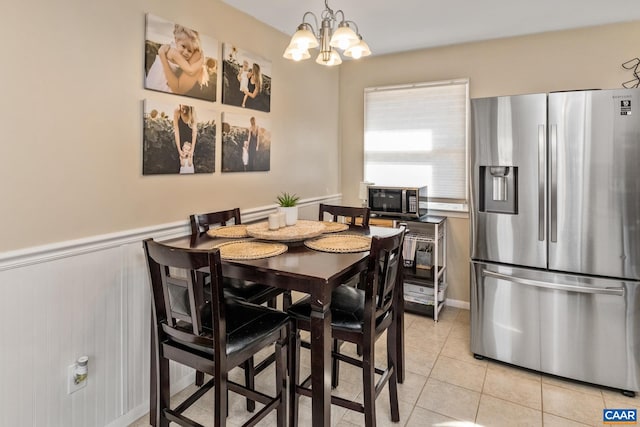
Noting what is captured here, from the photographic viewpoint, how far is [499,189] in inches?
102

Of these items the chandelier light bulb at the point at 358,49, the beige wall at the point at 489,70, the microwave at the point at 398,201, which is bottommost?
the microwave at the point at 398,201

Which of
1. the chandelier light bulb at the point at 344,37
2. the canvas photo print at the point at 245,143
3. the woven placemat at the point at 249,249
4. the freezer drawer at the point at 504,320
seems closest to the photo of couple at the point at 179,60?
the canvas photo print at the point at 245,143

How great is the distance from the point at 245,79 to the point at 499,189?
197 centimetres

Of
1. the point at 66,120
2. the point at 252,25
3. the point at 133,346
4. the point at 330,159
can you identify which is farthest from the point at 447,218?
the point at 66,120

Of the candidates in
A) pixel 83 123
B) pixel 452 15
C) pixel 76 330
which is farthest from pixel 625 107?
pixel 76 330

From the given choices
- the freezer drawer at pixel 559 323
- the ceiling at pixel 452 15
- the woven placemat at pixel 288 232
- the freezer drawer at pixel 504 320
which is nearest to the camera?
the woven placemat at pixel 288 232

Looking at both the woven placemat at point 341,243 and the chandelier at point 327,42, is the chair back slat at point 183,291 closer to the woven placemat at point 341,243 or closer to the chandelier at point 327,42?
the woven placemat at point 341,243

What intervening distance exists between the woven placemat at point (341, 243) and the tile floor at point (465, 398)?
0.96 metres

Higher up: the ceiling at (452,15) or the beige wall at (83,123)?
the ceiling at (452,15)

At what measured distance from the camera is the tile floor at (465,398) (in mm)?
2062

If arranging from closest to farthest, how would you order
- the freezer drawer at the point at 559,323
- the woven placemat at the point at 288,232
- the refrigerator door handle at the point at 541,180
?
the woven placemat at the point at 288,232
the freezer drawer at the point at 559,323
the refrigerator door handle at the point at 541,180

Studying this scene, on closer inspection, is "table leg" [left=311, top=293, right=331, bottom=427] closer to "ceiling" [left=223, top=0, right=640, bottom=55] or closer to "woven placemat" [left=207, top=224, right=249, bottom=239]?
"woven placemat" [left=207, top=224, right=249, bottom=239]

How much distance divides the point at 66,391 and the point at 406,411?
1740 mm

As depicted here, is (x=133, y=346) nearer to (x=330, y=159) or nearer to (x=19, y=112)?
(x=19, y=112)
